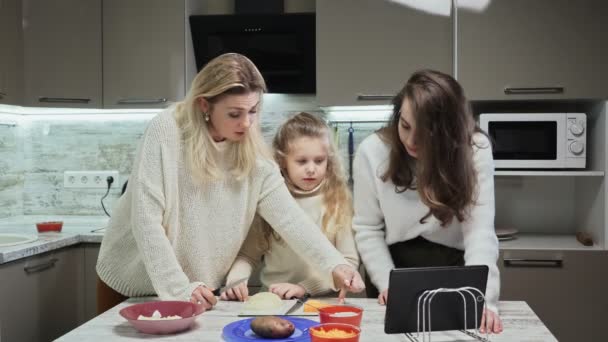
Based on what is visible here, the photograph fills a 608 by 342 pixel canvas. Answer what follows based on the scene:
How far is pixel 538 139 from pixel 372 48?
847mm

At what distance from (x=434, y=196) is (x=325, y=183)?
0.47 metres

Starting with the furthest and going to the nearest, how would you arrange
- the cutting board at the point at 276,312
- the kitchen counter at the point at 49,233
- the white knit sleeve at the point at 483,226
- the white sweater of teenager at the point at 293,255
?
the kitchen counter at the point at 49,233
the white sweater of teenager at the point at 293,255
the white knit sleeve at the point at 483,226
the cutting board at the point at 276,312

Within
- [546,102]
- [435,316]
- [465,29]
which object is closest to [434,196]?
[435,316]

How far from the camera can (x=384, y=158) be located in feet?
5.93

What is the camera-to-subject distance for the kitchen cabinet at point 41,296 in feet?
7.75

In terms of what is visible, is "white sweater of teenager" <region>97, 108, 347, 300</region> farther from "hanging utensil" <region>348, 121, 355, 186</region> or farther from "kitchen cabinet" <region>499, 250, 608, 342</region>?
"hanging utensil" <region>348, 121, 355, 186</region>

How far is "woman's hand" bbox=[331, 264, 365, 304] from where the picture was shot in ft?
5.32

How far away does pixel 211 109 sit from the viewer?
1.69 metres

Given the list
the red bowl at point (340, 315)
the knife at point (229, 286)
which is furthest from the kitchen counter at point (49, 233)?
the red bowl at point (340, 315)

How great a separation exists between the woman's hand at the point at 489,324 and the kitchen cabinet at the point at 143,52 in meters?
1.98

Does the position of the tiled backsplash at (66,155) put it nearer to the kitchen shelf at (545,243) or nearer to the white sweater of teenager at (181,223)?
the white sweater of teenager at (181,223)

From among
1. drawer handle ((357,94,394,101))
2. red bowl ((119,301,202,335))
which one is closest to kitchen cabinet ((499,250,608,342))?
drawer handle ((357,94,394,101))

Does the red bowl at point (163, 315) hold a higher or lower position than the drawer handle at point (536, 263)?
higher

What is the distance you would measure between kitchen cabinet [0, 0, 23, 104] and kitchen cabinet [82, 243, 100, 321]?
773 mm
